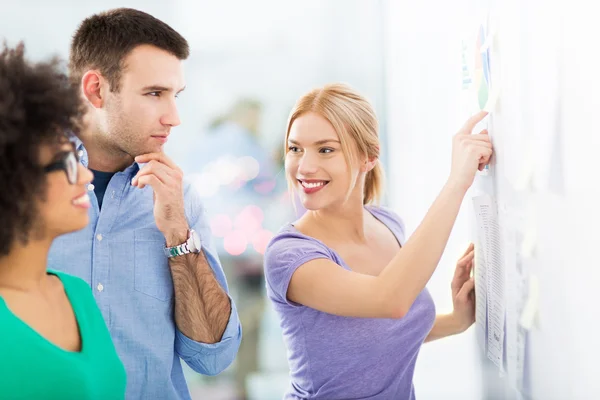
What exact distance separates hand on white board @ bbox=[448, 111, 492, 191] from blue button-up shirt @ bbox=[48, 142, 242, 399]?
618 millimetres

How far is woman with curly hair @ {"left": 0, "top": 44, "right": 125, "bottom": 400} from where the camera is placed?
96cm

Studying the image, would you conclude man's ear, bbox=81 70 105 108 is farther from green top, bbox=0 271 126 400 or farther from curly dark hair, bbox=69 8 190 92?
green top, bbox=0 271 126 400

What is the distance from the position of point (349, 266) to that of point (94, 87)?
76cm

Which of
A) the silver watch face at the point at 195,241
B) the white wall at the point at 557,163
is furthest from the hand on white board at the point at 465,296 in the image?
the silver watch face at the point at 195,241

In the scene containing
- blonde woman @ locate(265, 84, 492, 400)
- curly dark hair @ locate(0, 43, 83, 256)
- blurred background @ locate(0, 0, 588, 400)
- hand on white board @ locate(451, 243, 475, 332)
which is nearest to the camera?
curly dark hair @ locate(0, 43, 83, 256)

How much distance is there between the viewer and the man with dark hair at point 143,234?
1557 millimetres

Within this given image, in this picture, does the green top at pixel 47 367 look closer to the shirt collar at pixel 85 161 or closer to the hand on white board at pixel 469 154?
the shirt collar at pixel 85 161

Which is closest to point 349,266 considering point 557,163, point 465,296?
point 465,296

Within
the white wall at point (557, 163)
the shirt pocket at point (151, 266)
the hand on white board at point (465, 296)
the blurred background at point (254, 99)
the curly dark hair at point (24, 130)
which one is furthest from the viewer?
the blurred background at point (254, 99)

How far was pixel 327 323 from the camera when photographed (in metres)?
1.63

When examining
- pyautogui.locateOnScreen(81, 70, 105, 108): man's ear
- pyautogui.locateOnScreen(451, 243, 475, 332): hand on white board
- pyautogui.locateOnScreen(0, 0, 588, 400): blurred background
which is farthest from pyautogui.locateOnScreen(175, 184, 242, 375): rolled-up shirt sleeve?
pyautogui.locateOnScreen(0, 0, 588, 400): blurred background

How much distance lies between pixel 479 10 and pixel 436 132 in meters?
1.22

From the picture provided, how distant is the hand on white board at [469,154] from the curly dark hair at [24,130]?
32.9 inches

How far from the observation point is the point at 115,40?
1641 millimetres
